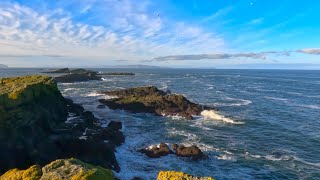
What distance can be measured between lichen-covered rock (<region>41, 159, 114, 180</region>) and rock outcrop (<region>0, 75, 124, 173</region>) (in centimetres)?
1575

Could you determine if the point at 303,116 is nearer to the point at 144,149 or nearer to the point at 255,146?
the point at 255,146

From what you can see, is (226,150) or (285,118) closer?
(226,150)

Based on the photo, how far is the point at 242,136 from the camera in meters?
40.0

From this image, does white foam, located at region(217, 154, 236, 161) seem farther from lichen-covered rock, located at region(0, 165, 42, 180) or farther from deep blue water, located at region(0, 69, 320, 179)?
lichen-covered rock, located at region(0, 165, 42, 180)

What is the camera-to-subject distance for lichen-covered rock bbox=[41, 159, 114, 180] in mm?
9812

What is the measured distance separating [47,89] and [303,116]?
1629 inches

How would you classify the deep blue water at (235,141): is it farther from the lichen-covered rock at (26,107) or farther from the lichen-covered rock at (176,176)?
the lichen-covered rock at (176,176)

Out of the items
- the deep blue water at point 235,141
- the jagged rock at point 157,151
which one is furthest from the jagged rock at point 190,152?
the jagged rock at point 157,151

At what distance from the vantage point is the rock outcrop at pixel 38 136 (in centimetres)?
2552

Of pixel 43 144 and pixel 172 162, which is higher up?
pixel 43 144

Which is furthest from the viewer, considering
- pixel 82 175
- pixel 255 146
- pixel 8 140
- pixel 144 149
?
pixel 255 146

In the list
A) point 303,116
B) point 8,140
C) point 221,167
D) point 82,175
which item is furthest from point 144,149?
point 303,116

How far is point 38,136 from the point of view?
2958cm

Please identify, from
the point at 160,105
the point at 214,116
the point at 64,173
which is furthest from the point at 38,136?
the point at 214,116
